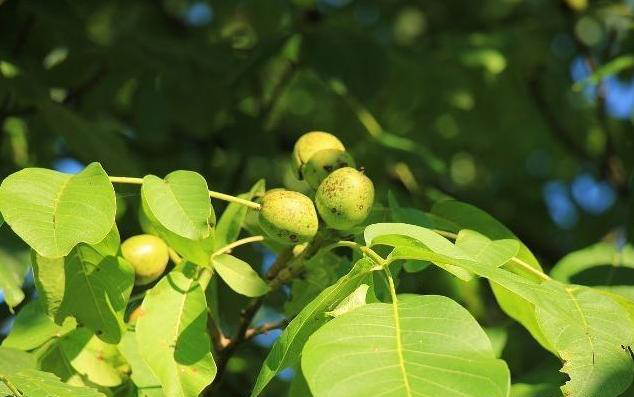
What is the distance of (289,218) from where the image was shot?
5.03ft

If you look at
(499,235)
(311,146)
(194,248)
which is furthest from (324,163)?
(499,235)

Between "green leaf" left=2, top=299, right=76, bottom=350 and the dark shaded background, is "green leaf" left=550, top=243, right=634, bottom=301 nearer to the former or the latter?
the dark shaded background

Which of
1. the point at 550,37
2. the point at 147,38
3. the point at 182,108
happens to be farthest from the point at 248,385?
the point at 550,37

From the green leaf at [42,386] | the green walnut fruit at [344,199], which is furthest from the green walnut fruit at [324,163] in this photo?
the green leaf at [42,386]

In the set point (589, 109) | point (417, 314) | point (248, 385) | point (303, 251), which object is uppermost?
point (417, 314)

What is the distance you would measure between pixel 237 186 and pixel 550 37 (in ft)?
6.05

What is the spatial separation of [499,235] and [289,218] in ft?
1.65

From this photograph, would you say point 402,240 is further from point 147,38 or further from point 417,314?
point 147,38

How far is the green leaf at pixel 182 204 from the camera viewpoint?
1.48 m

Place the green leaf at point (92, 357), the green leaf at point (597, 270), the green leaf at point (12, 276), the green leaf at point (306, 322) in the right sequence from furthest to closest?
the green leaf at point (597, 270), the green leaf at point (12, 276), the green leaf at point (92, 357), the green leaf at point (306, 322)

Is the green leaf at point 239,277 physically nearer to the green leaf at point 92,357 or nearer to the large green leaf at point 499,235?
the green leaf at point 92,357

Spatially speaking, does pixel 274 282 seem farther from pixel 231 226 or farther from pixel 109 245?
pixel 109 245

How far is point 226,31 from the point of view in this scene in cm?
370

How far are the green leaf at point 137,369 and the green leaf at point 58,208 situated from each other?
1.08 ft
